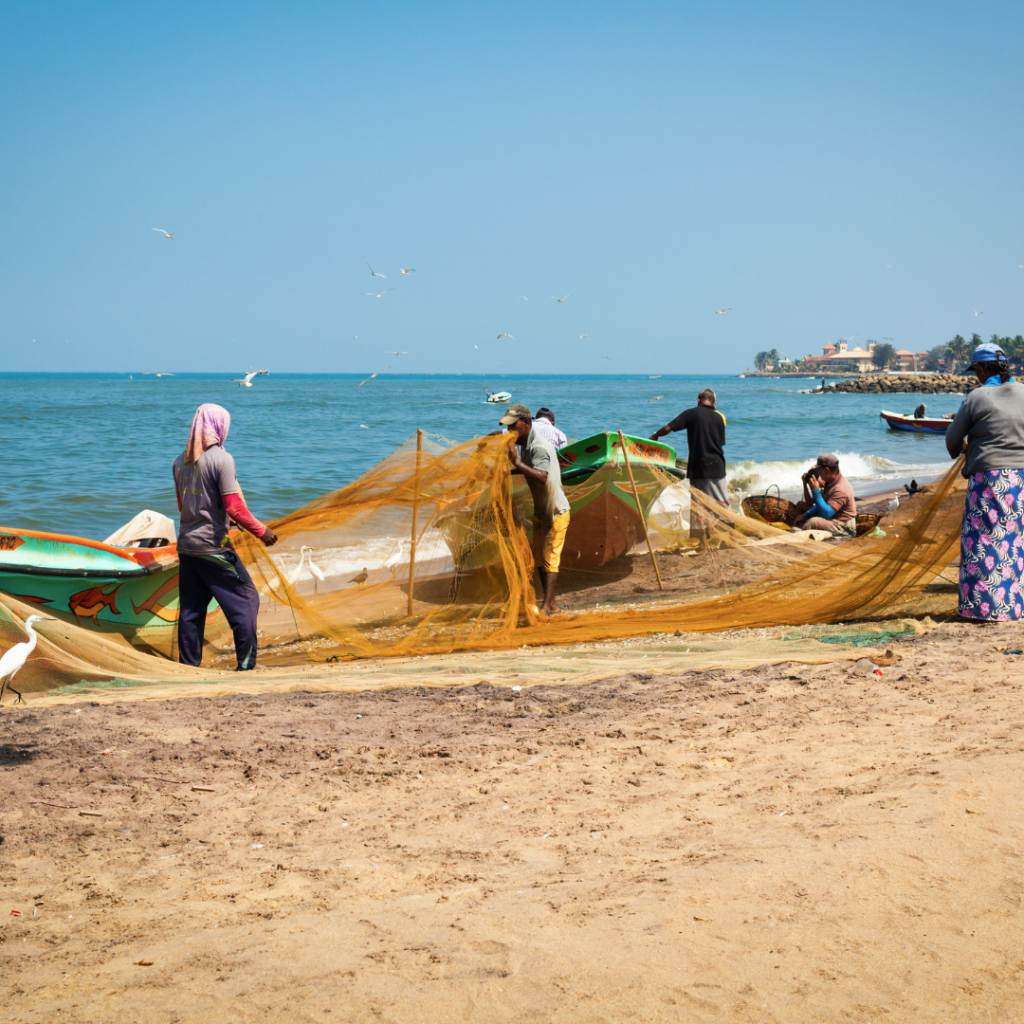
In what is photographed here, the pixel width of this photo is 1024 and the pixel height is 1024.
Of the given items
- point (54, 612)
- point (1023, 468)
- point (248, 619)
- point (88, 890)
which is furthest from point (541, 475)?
point (88, 890)

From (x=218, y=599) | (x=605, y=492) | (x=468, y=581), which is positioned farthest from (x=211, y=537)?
(x=605, y=492)

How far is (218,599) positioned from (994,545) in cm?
487

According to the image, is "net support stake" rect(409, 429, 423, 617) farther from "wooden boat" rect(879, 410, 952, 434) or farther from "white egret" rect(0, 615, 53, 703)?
"wooden boat" rect(879, 410, 952, 434)

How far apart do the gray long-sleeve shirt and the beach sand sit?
1.60 metres

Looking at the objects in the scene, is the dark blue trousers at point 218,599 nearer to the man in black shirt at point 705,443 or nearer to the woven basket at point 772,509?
the man in black shirt at point 705,443

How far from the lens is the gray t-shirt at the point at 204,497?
532 cm

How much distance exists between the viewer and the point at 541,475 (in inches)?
273

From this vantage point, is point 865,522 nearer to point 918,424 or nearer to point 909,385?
point 918,424

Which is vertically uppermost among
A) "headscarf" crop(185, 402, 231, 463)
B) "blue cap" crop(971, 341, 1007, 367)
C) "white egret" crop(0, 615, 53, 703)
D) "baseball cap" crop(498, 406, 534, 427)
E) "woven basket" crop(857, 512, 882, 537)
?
"blue cap" crop(971, 341, 1007, 367)


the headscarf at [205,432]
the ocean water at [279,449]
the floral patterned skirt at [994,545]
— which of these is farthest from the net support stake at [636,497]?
the ocean water at [279,449]

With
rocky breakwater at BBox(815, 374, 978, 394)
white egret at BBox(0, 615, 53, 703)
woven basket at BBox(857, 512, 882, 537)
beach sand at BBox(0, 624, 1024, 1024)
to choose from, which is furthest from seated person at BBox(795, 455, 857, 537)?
rocky breakwater at BBox(815, 374, 978, 394)

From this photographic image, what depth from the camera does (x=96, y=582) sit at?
661cm

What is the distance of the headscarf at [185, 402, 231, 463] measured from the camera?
527 centimetres

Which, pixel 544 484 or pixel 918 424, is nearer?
pixel 544 484
